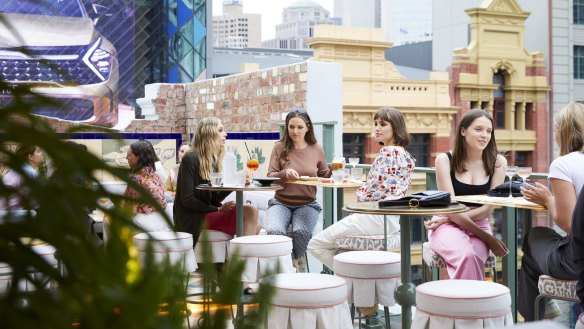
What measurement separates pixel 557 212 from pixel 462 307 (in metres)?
0.74

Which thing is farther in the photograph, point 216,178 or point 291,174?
point 291,174

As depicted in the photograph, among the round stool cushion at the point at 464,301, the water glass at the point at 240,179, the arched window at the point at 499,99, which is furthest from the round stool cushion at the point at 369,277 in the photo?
the arched window at the point at 499,99

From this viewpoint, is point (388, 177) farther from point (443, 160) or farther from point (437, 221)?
point (437, 221)

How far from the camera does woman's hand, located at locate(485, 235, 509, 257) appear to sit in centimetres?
357

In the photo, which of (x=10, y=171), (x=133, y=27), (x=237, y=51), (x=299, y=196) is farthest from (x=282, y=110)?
(x=237, y=51)

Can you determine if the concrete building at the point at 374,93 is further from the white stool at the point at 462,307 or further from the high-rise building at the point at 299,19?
the white stool at the point at 462,307

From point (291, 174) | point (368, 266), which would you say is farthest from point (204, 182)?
point (368, 266)

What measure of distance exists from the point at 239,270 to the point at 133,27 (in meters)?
19.9

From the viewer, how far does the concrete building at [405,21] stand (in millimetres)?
36197

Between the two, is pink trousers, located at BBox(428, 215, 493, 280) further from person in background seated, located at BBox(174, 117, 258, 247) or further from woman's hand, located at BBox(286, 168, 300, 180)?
person in background seated, located at BBox(174, 117, 258, 247)

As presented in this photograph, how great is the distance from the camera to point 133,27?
1953 cm

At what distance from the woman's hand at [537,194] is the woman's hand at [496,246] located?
0.44m

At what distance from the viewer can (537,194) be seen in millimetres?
3133

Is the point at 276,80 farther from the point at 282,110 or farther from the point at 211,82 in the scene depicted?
the point at 211,82
